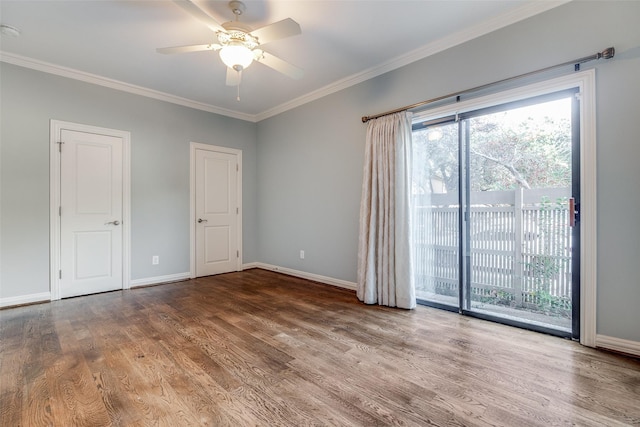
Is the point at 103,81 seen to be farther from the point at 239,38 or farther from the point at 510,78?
the point at 510,78

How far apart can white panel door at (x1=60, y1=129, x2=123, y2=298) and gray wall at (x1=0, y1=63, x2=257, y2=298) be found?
16 centimetres

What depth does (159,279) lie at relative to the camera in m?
4.30

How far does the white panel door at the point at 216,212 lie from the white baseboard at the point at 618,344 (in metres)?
4.70

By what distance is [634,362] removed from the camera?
6.47 ft

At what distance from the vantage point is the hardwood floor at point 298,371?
1.51 meters

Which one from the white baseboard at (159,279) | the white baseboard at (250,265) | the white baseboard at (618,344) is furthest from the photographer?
the white baseboard at (250,265)

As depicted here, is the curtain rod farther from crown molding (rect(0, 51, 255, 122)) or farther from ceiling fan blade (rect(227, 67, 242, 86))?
crown molding (rect(0, 51, 255, 122))

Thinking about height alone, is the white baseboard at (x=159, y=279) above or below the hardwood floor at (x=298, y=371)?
above

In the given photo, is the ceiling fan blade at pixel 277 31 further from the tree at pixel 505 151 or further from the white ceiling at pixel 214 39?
the tree at pixel 505 151

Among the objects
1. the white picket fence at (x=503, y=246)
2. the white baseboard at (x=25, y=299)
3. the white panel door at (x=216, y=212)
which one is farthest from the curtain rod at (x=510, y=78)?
the white baseboard at (x=25, y=299)

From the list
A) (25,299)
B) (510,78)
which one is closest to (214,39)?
(510,78)

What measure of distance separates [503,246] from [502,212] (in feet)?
1.06

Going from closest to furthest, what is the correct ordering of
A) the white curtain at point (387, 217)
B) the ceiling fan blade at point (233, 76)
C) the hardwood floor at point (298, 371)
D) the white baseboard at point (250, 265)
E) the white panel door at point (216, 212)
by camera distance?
the hardwood floor at point (298, 371) < the ceiling fan blade at point (233, 76) < the white curtain at point (387, 217) < the white panel door at point (216, 212) < the white baseboard at point (250, 265)

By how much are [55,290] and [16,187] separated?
1.28 m
